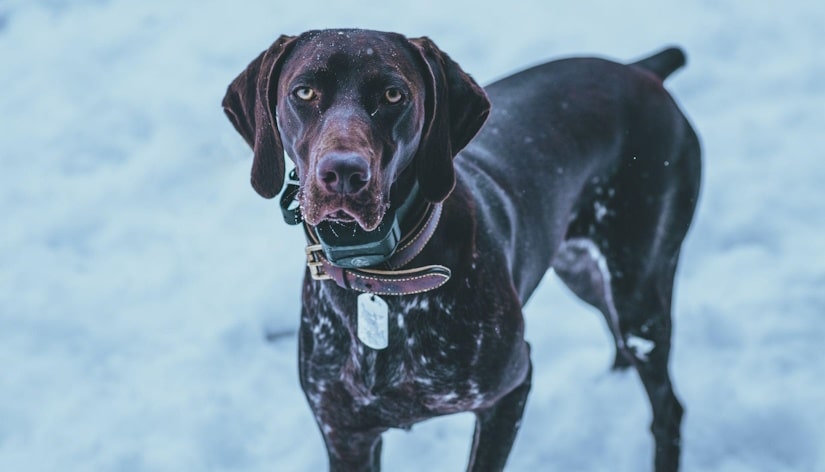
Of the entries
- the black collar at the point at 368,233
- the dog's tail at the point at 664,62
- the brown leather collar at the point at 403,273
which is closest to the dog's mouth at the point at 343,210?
the black collar at the point at 368,233

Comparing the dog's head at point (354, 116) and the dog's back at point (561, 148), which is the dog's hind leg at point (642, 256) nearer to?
the dog's back at point (561, 148)

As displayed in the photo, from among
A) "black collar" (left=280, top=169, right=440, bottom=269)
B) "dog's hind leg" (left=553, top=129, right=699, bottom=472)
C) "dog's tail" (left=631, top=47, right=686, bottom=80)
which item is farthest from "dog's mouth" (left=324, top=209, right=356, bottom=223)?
"dog's tail" (left=631, top=47, right=686, bottom=80)

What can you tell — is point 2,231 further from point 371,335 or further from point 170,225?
point 371,335

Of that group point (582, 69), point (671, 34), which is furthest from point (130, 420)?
point (671, 34)

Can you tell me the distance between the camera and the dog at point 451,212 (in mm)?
2268

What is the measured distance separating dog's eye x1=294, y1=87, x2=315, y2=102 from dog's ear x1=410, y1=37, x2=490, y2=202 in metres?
0.29

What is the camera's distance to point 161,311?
415 cm

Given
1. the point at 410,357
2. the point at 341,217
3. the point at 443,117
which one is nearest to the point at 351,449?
the point at 410,357

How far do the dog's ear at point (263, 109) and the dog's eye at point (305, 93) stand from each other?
0.56 ft

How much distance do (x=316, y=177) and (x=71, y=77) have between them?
12.3ft

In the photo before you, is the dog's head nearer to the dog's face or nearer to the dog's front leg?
the dog's face

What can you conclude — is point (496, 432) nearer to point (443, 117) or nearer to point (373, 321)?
point (373, 321)

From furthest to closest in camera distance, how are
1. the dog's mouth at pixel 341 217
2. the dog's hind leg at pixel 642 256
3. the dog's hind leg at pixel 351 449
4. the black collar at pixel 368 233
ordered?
the dog's hind leg at pixel 642 256 < the dog's hind leg at pixel 351 449 < the black collar at pixel 368 233 < the dog's mouth at pixel 341 217

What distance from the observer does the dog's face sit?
211 centimetres
